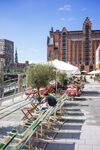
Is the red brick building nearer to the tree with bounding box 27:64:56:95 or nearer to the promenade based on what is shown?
the tree with bounding box 27:64:56:95

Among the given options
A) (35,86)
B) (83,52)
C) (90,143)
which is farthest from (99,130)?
(83,52)

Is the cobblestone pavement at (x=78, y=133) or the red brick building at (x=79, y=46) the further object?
the red brick building at (x=79, y=46)

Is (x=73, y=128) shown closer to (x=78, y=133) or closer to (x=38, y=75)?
(x=78, y=133)

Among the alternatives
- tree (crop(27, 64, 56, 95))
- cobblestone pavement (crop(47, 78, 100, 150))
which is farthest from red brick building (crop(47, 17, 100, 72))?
cobblestone pavement (crop(47, 78, 100, 150))

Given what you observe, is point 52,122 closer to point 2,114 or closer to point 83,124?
point 83,124

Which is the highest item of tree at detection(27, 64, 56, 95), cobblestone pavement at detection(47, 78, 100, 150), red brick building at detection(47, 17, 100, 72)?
red brick building at detection(47, 17, 100, 72)

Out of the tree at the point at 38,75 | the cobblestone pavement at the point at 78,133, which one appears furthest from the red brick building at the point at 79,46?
the cobblestone pavement at the point at 78,133

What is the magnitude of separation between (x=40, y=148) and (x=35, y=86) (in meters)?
9.71

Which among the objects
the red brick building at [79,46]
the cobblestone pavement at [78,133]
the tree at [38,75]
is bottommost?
the cobblestone pavement at [78,133]

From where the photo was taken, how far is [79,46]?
131m

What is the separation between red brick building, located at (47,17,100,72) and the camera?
429 feet

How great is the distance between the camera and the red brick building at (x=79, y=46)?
13075 cm

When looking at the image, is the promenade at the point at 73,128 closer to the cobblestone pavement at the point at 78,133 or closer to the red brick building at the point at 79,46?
the cobblestone pavement at the point at 78,133

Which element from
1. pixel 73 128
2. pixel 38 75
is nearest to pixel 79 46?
pixel 38 75
